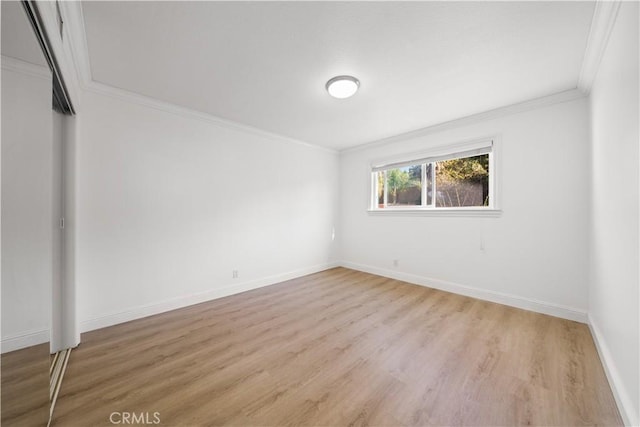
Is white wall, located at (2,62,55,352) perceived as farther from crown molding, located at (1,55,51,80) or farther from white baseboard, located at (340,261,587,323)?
white baseboard, located at (340,261,587,323)

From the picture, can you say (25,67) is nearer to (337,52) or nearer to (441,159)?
(337,52)

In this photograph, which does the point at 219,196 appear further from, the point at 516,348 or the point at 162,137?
the point at 516,348

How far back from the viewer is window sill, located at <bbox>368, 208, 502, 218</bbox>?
3125 mm


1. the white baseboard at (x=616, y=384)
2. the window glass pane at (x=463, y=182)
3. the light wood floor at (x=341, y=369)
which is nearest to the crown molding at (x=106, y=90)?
the light wood floor at (x=341, y=369)

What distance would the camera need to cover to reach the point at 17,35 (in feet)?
3.53

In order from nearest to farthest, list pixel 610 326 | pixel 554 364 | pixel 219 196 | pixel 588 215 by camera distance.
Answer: pixel 610 326
pixel 554 364
pixel 588 215
pixel 219 196

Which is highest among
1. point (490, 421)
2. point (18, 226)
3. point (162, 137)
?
point (162, 137)

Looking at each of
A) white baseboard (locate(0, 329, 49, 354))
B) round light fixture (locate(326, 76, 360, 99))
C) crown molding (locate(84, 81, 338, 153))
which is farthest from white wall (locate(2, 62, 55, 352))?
round light fixture (locate(326, 76, 360, 99))

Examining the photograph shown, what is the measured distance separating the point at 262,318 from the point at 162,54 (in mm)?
2615

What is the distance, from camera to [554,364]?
1.83 m

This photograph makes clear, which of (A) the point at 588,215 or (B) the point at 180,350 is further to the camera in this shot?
(A) the point at 588,215

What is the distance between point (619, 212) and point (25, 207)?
333cm

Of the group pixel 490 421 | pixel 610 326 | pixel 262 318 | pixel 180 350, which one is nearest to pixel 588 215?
pixel 610 326
